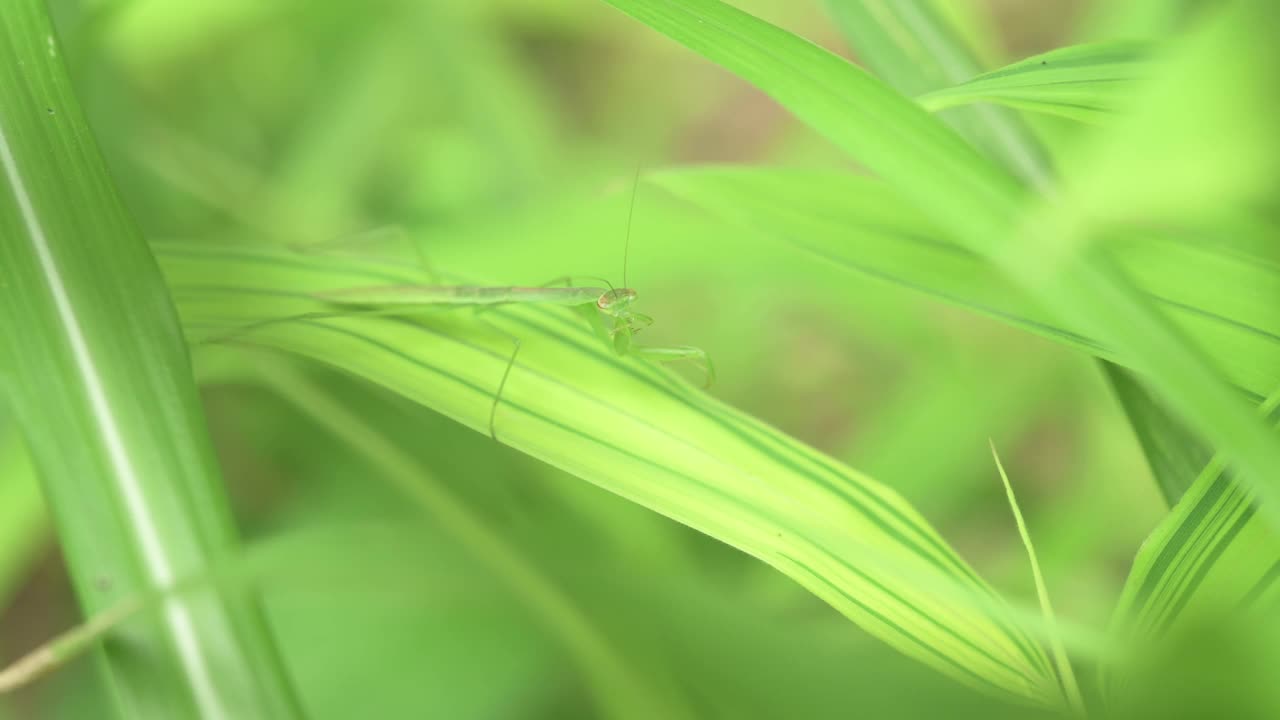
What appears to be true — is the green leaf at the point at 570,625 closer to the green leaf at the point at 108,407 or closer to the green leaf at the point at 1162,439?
the green leaf at the point at 108,407

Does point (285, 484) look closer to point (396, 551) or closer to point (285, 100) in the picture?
point (285, 100)

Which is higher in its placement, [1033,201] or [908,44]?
[908,44]

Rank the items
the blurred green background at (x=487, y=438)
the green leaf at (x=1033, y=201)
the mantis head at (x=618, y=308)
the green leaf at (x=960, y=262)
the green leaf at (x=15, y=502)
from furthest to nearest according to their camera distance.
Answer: the green leaf at (x=15, y=502), the mantis head at (x=618, y=308), the green leaf at (x=960, y=262), the blurred green background at (x=487, y=438), the green leaf at (x=1033, y=201)

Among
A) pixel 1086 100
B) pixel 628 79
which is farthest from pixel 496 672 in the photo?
pixel 628 79

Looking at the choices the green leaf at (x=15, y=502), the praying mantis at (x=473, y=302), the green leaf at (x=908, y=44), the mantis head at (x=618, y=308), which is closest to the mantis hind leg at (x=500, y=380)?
the praying mantis at (x=473, y=302)

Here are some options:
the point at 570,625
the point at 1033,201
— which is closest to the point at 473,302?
the point at 570,625

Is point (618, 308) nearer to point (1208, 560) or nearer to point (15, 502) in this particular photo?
point (1208, 560)
